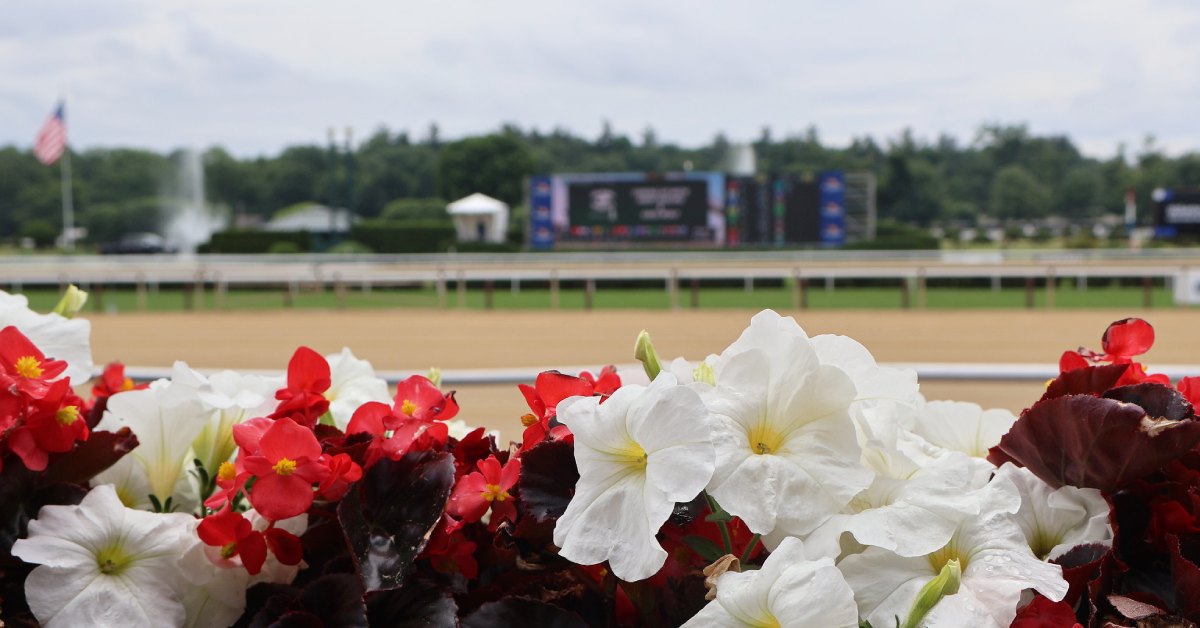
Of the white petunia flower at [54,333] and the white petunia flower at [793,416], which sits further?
the white petunia flower at [54,333]

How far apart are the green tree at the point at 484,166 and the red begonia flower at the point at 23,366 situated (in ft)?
186

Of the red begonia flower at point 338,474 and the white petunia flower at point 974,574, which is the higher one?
the red begonia flower at point 338,474

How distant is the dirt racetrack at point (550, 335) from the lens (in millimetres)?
9938

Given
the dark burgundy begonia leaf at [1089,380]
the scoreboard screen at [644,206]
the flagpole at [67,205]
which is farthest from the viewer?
the flagpole at [67,205]

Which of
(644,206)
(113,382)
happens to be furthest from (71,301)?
(644,206)

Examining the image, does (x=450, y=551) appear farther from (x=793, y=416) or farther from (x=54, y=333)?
(x=54, y=333)

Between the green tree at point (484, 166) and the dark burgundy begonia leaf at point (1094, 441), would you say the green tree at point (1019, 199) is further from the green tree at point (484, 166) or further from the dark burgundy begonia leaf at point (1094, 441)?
the dark burgundy begonia leaf at point (1094, 441)

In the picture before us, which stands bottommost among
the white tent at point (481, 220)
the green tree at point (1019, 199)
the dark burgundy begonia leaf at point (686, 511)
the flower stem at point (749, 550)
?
the flower stem at point (749, 550)

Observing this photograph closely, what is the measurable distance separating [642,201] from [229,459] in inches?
1010

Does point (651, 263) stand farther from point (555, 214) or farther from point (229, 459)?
point (229, 459)

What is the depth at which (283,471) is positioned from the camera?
0.97 meters

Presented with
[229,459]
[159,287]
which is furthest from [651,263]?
[229,459]

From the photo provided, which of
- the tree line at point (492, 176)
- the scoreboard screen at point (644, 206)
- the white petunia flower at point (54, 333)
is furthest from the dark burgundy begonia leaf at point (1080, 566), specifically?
the tree line at point (492, 176)

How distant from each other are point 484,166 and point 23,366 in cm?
5865
